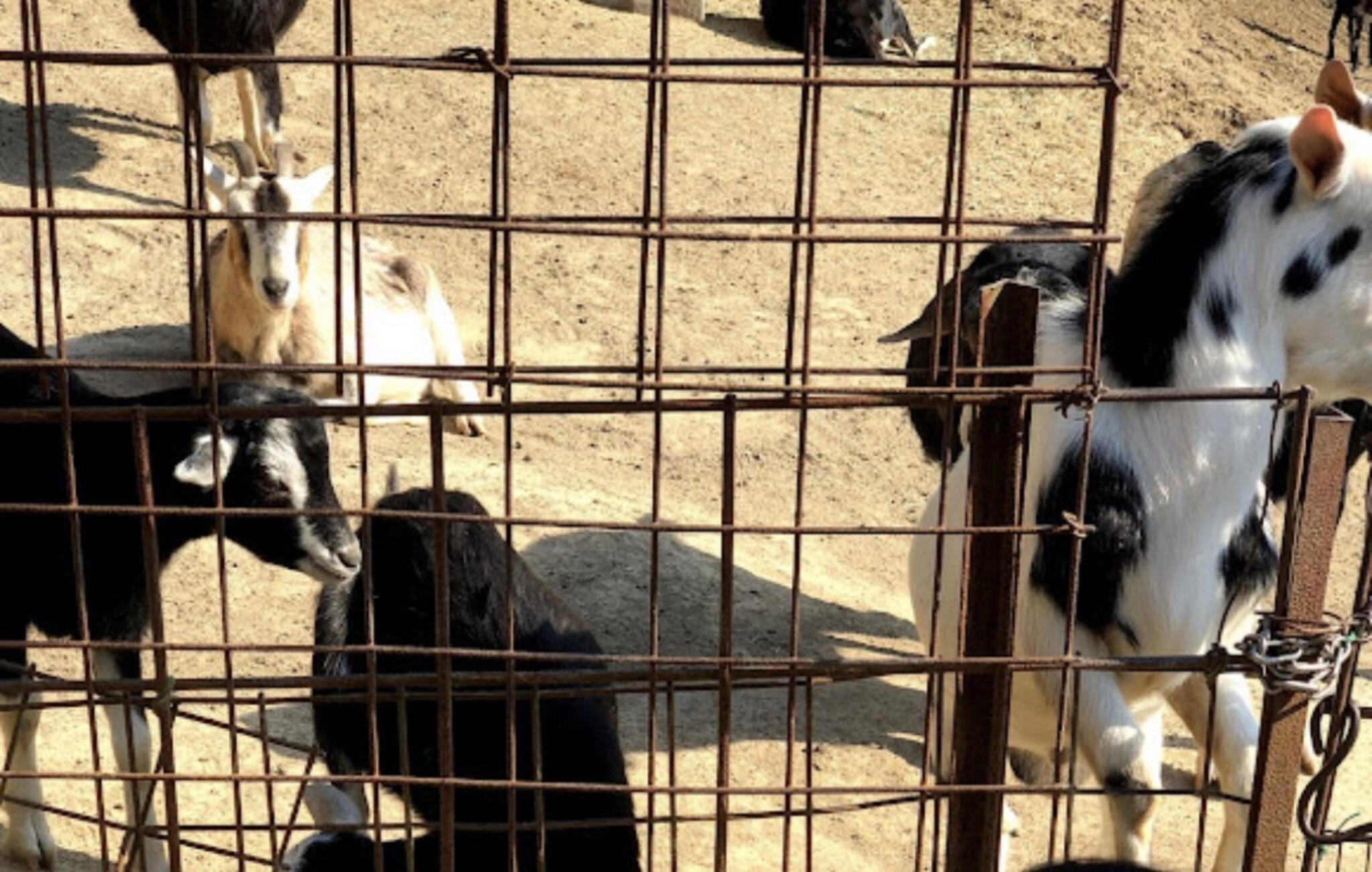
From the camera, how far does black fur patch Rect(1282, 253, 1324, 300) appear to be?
3.93 metres

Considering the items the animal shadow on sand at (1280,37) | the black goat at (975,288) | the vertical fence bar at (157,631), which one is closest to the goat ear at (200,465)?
the vertical fence bar at (157,631)

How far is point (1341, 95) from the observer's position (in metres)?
4.09

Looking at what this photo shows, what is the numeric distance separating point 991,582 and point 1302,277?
1097 millimetres

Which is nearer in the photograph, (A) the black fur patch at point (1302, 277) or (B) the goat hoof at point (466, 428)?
(A) the black fur patch at point (1302, 277)

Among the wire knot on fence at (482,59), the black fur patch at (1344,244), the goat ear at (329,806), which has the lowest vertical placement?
the goat ear at (329,806)

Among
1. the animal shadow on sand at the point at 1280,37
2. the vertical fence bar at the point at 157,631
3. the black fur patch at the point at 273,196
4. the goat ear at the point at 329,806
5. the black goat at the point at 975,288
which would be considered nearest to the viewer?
the vertical fence bar at the point at 157,631

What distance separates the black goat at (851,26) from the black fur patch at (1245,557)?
879 centimetres

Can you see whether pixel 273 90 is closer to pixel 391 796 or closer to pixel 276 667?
pixel 276 667

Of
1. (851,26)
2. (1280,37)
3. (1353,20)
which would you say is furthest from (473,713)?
(1280,37)

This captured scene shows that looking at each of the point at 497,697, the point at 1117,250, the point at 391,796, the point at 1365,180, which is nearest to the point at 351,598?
the point at 391,796

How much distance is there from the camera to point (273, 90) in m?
9.95

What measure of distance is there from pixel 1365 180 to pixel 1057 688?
122cm

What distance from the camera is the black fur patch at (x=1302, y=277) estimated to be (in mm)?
3926

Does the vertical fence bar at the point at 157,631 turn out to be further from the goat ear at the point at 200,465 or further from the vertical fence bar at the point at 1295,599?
the vertical fence bar at the point at 1295,599
